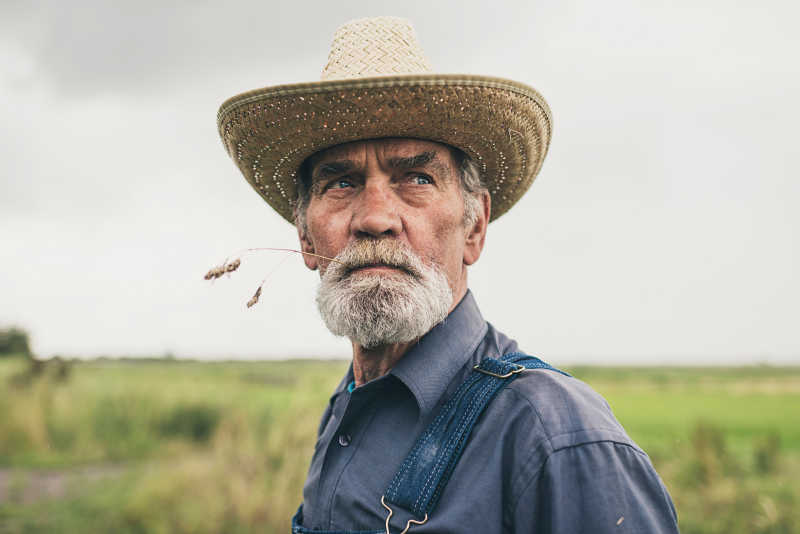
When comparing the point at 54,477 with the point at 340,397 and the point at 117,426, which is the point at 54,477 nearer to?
the point at 117,426

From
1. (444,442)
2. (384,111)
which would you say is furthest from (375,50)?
(444,442)

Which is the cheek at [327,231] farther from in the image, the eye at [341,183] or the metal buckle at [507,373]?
the metal buckle at [507,373]

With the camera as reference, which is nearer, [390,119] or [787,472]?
[390,119]

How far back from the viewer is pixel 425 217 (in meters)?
2.32

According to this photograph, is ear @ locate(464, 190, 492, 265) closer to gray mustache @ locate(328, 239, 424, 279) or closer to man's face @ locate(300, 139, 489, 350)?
man's face @ locate(300, 139, 489, 350)

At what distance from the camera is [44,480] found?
951cm

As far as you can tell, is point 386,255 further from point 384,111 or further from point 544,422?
point 544,422

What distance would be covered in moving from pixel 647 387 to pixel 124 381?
41.3m

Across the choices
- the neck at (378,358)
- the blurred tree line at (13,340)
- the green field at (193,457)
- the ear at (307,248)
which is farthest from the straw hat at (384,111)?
the blurred tree line at (13,340)

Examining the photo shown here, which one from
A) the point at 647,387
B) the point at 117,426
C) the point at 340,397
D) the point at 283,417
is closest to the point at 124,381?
the point at 117,426

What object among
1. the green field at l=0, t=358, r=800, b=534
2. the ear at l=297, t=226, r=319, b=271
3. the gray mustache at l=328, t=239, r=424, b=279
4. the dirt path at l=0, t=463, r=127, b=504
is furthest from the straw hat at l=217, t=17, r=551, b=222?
the dirt path at l=0, t=463, r=127, b=504

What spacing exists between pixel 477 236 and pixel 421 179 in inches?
17.6

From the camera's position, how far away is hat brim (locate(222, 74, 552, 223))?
2250 millimetres

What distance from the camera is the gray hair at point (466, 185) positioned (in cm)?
257
